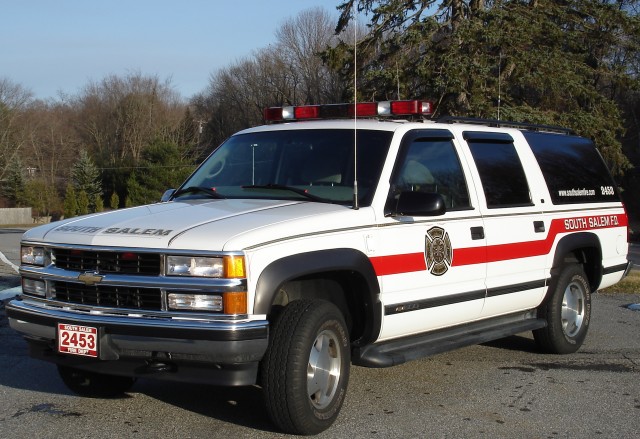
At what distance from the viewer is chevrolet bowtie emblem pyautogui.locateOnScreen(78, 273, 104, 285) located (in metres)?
4.70

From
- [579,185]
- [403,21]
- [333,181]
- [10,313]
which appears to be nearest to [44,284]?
[10,313]

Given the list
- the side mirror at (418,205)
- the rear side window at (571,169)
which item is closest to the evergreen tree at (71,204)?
the rear side window at (571,169)

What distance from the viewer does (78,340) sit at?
4707 mm

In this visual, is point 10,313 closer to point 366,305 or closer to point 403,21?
point 366,305

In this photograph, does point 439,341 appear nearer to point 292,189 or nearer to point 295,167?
point 292,189

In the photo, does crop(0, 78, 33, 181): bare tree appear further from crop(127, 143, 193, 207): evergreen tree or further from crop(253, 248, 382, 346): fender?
crop(253, 248, 382, 346): fender

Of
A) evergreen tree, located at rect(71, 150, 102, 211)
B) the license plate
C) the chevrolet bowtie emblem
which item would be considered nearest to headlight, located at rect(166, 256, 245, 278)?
the chevrolet bowtie emblem

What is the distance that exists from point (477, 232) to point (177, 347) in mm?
2658

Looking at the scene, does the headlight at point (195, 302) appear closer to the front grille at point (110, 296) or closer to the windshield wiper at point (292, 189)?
the front grille at point (110, 296)

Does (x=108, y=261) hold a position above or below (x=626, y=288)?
above

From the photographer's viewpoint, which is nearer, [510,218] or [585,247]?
[510,218]

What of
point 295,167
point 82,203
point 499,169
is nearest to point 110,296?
point 295,167

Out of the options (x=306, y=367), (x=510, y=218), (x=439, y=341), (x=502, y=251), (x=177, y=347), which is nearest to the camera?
(x=177, y=347)

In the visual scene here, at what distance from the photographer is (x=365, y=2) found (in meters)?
28.5
